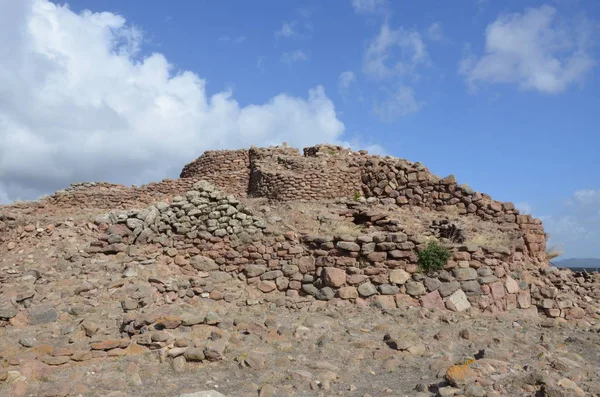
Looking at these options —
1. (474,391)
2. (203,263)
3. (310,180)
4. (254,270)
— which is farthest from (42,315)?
(310,180)

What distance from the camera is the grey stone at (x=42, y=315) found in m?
7.04

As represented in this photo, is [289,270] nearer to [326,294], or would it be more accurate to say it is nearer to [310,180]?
[326,294]

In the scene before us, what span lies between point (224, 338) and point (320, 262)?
299cm

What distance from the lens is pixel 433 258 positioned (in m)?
8.91

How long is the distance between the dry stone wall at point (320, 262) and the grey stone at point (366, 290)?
0.06 feet

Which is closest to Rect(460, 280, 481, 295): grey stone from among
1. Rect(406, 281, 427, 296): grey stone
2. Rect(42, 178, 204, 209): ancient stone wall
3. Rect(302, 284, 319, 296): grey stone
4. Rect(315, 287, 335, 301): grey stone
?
Rect(406, 281, 427, 296): grey stone

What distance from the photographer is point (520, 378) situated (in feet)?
16.7

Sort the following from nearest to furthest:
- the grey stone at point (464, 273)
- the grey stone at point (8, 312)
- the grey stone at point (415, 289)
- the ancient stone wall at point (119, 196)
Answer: the grey stone at point (8, 312), the grey stone at point (415, 289), the grey stone at point (464, 273), the ancient stone wall at point (119, 196)

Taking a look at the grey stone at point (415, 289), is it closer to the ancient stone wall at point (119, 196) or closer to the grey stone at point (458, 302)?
the grey stone at point (458, 302)

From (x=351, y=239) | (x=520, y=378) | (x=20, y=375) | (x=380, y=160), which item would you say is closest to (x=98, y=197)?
(x=380, y=160)

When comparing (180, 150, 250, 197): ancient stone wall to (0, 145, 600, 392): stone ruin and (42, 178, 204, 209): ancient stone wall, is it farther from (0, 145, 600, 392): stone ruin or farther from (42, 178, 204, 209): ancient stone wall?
(0, 145, 600, 392): stone ruin

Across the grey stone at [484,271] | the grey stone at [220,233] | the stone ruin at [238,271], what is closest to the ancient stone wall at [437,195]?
the stone ruin at [238,271]

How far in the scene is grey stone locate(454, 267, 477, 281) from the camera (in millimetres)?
8867

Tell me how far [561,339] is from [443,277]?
6.90 feet
